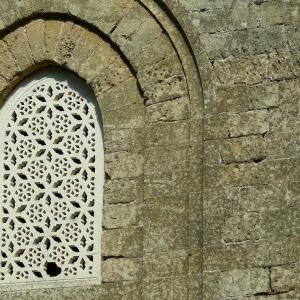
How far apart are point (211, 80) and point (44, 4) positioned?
2.02 metres

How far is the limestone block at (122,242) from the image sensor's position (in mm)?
16312

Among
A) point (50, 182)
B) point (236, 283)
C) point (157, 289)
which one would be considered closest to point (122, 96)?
point (50, 182)

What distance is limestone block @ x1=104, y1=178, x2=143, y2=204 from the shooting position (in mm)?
16469

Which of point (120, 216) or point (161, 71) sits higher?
point (161, 71)

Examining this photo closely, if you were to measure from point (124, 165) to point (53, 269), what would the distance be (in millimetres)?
1202

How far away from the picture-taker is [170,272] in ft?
52.5

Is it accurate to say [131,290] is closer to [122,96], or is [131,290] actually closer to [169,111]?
[169,111]

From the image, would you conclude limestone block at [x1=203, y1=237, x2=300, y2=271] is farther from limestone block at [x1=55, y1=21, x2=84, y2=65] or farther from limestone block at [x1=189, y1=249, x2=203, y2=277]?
limestone block at [x1=55, y1=21, x2=84, y2=65]

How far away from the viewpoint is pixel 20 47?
17.4 meters

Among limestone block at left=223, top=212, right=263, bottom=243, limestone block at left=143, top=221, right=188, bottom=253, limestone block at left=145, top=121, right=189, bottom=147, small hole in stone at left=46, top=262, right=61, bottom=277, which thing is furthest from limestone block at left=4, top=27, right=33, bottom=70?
limestone block at left=223, top=212, right=263, bottom=243

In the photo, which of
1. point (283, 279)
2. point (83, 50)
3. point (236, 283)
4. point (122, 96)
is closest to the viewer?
point (283, 279)

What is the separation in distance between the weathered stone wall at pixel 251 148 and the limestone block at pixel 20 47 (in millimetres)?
1677

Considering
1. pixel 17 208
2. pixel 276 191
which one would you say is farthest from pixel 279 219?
pixel 17 208

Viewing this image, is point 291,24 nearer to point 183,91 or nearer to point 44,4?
point 183,91
